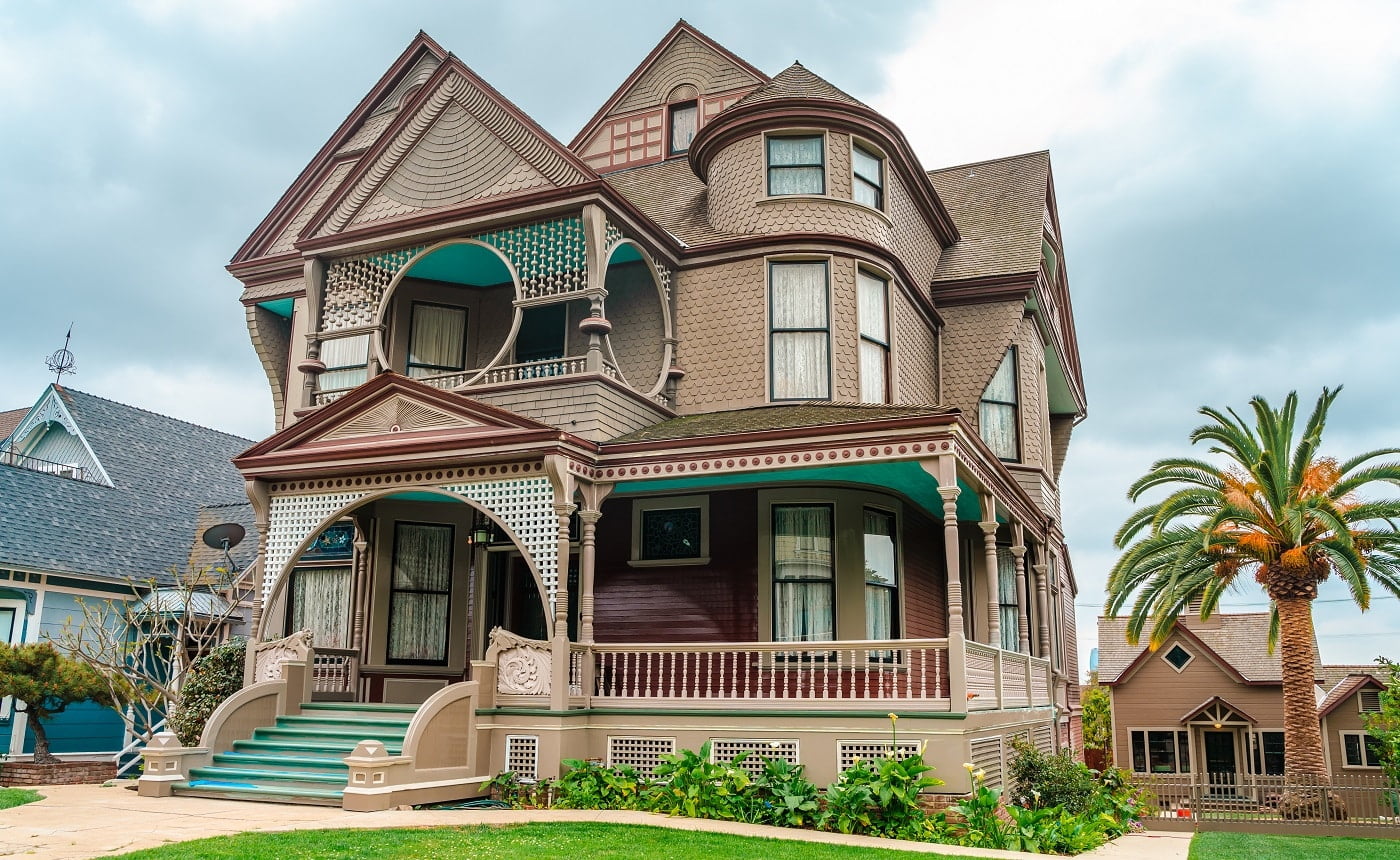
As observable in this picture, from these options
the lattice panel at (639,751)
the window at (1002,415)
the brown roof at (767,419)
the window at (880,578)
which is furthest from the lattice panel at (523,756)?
the window at (1002,415)

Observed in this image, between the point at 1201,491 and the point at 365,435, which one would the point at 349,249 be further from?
the point at 1201,491

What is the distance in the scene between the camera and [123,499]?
24484mm

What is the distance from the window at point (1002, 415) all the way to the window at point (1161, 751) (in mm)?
27927

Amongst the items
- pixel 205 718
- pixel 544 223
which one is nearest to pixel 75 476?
pixel 205 718

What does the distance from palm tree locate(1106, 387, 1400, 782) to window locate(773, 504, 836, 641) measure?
→ 12.7 m

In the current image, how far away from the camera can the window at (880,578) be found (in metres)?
15.6

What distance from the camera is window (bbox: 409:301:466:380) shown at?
18188 millimetres

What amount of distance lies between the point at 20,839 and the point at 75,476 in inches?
712

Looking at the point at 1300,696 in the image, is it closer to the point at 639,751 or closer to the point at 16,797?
the point at 639,751

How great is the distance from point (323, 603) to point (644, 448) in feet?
23.8

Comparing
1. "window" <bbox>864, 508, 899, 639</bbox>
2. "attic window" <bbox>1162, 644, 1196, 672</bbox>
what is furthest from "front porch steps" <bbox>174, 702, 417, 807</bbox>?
"attic window" <bbox>1162, 644, 1196, 672</bbox>

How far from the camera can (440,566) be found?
17.7 metres

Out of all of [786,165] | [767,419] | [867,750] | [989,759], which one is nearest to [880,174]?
[786,165]

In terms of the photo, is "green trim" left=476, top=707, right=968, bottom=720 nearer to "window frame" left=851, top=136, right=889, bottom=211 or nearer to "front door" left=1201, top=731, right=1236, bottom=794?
"window frame" left=851, top=136, right=889, bottom=211
